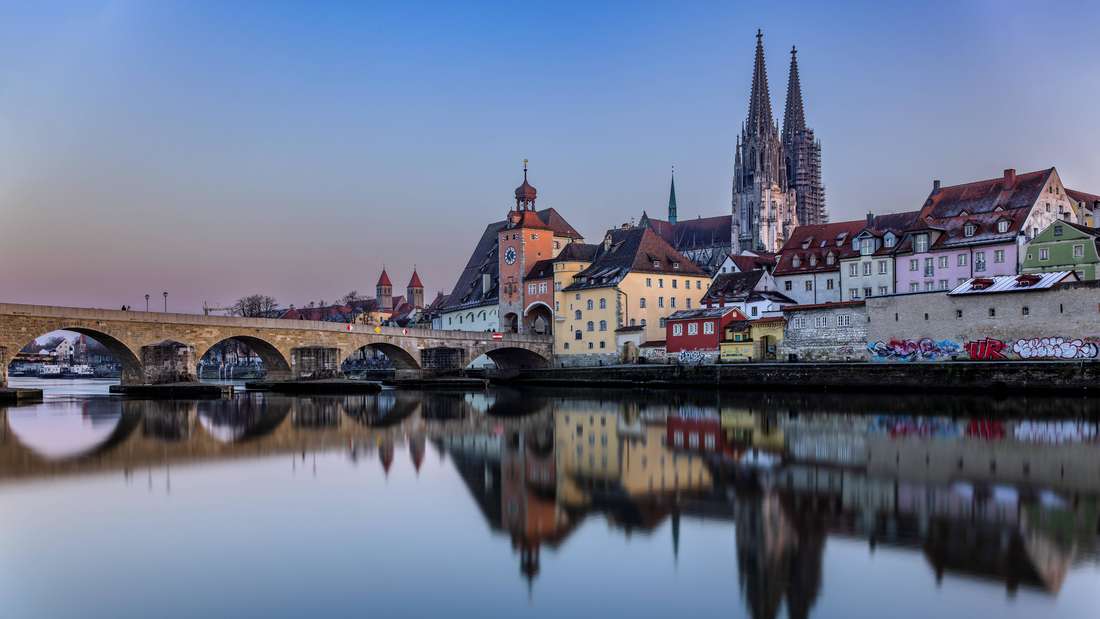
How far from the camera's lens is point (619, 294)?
68.9 meters

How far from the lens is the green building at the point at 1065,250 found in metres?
48.3

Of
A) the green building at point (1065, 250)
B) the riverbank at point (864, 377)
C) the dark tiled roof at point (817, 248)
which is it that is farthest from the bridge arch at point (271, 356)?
the green building at point (1065, 250)

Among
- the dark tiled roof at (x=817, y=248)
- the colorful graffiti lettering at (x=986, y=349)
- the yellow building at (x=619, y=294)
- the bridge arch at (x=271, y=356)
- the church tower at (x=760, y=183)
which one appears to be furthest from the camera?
the church tower at (x=760, y=183)

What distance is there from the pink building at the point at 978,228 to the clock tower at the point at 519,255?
103 ft

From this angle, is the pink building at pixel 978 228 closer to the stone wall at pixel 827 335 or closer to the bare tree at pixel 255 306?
the stone wall at pixel 827 335

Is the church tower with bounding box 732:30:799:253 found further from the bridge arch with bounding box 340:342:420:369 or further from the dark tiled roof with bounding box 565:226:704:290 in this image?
the bridge arch with bounding box 340:342:420:369

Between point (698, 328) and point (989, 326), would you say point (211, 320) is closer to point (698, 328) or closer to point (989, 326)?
point (698, 328)

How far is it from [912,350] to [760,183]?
6495 cm

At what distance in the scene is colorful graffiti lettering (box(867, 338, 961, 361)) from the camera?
4775 centimetres

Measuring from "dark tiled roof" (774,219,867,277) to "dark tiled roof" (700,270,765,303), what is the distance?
2.15 metres

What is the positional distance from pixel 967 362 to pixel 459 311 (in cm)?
5766

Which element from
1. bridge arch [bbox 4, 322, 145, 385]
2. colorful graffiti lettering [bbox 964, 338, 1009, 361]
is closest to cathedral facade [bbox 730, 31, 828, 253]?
colorful graffiti lettering [bbox 964, 338, 1009, 361]

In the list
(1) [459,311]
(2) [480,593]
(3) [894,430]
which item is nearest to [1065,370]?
(3) [894,430]

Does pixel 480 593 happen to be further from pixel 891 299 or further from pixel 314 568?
pixel 891 299
